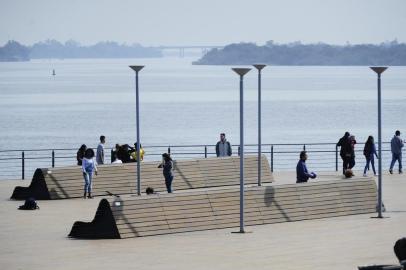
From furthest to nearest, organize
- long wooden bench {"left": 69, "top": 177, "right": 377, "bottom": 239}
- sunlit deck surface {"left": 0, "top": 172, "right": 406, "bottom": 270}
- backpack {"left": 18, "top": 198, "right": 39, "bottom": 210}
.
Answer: backpack {"left": 18, "top": 198, "right": 39, "bottom": 210} → long wooden bench {"left": 69, "top": 177, "right": 377, "bottom": 239} → sunlit deck surface {"left": 0, "top": 172, "right": 406, "bottom": 270}

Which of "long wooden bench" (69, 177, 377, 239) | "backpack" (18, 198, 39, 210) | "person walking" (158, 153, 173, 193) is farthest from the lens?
"person walking" (158, 153, 173, 193)

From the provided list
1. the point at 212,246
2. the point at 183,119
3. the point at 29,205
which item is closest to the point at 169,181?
the point at 29,205

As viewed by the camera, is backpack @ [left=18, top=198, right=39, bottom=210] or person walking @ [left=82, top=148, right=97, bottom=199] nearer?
backpack @ [left=18, top=198, right=39, bottom=210]

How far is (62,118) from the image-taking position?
418ft

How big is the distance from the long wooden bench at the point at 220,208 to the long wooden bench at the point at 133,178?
21.9 feet

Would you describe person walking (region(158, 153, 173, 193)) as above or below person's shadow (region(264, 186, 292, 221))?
above

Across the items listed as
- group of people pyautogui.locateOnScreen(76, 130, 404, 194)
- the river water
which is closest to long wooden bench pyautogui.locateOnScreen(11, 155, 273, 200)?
group of people pyautogui.locateOnScreen(76, 130, 404, 194)

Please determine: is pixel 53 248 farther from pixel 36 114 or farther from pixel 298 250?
pixel 36 114

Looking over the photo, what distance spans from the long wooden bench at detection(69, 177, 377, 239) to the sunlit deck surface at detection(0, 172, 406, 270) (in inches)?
12.7

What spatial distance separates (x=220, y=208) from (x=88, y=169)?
5925mm

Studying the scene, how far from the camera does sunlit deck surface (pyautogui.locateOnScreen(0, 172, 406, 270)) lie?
21.7 metres

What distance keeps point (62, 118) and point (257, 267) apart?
107 metres

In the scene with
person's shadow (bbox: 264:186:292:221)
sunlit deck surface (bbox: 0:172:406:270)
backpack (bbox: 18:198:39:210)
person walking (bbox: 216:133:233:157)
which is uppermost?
person walking (bbox: 216:133:233:157)

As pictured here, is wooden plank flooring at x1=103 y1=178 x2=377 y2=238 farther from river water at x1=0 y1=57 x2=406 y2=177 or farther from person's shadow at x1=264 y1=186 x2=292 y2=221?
river water at x1=0 y1=57 x2=406 y2=177
